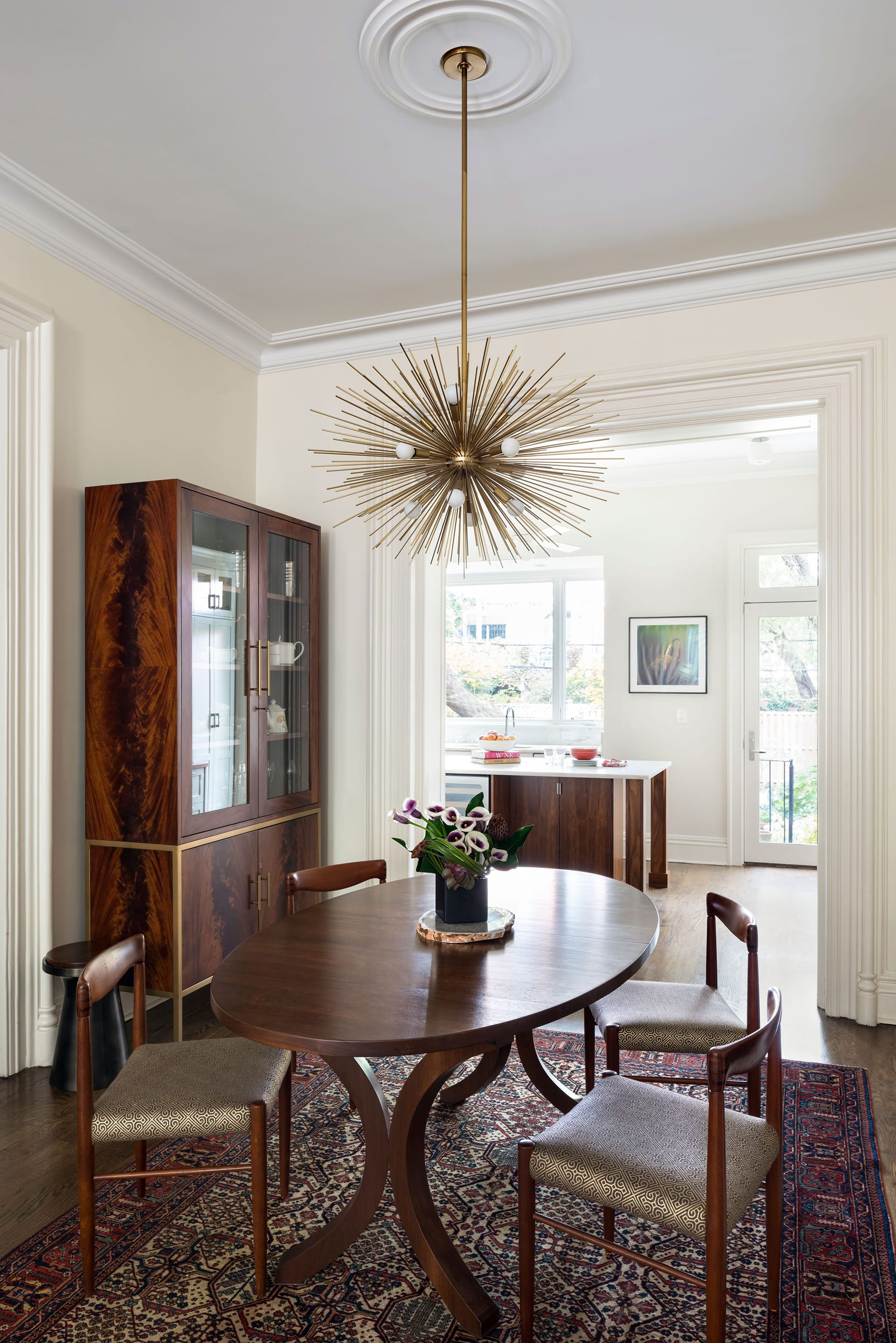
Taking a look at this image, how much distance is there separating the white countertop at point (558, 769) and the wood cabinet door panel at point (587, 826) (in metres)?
0.06

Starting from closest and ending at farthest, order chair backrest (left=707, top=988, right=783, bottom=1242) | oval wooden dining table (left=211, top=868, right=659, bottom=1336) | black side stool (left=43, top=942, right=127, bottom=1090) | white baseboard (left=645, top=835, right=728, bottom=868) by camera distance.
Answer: chair backrest (left=707, top=988, right=783, bottom=1242)
oval wooden dining table (left=211, top=868, right=659, bottom=1336)
black side stool (left=43, top=942, right=127, bottom=1090)
white baseboard (left=645, top=835, right=728, bottom=868)

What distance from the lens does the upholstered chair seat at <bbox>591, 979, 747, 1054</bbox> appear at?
2.21 metres

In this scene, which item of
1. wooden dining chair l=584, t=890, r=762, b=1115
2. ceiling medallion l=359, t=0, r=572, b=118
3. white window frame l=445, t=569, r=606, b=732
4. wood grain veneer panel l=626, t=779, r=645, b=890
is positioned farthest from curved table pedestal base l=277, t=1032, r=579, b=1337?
white window frame l=445, t=569, r=606, b=732

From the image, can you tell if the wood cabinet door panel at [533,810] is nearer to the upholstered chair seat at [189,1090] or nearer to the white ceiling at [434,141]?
the white ceiling at [434,141]

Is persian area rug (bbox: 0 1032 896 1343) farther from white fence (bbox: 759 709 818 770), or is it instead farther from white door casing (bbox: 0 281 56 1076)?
white fence (bbox: 759 709 818 770)

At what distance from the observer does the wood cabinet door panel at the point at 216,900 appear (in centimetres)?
312

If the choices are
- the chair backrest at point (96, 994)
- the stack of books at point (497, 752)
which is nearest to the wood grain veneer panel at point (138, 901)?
the chair backrest at point (96, 994)

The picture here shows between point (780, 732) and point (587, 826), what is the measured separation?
1939 mm

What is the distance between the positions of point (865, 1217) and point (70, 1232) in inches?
73.9

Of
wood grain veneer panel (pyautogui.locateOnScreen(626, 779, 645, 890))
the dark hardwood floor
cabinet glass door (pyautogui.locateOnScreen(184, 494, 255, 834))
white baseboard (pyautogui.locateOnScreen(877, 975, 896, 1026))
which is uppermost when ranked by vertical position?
cabinet glass door (pyautogui.locateOnScreen(184, 494, 255, 834))

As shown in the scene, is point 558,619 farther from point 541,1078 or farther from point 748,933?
point 748,933

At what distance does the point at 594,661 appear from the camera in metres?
7.34

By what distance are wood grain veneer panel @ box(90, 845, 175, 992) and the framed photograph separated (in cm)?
429

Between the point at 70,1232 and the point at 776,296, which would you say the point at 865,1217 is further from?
the point at 776,296
